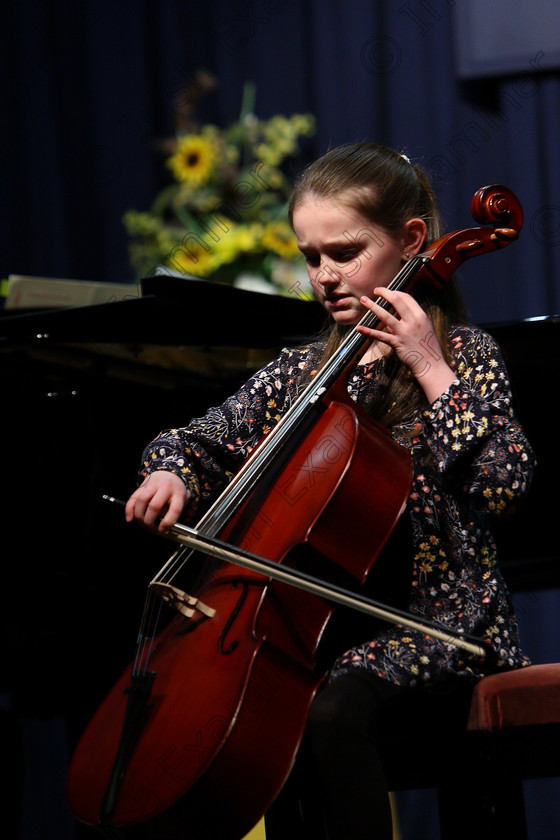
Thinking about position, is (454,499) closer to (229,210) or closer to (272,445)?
(272,445)

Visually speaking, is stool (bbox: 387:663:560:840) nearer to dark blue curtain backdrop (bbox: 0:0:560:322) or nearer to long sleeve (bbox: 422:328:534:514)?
long sleeve (bbox: 422:328:534:514)

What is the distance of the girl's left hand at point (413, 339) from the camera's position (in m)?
1.12

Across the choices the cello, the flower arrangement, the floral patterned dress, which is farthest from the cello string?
the flower arrangement

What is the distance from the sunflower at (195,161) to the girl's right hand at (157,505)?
1.44 m

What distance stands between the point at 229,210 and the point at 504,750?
159 cm

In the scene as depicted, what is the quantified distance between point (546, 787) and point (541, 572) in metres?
0.97

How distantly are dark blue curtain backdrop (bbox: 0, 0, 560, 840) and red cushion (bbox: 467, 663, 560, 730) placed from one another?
114 cm

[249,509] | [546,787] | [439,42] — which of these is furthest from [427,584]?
[439,42]

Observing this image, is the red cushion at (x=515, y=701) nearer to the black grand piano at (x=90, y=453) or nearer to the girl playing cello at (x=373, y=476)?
the girl playing cello at (x=373, y=476)

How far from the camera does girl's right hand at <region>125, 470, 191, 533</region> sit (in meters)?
1.09

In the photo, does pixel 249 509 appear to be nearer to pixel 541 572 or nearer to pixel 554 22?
pixel 541 572

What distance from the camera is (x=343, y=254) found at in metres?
1.24

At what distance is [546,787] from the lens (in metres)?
2.30

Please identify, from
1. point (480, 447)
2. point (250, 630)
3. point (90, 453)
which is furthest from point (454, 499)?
point (90, 453)
